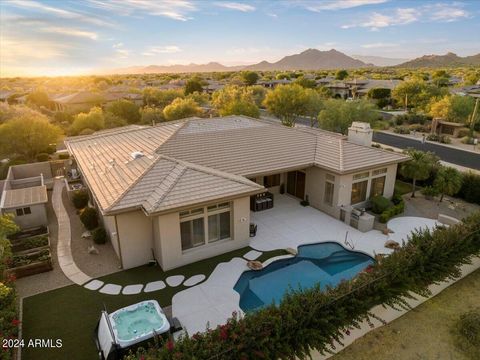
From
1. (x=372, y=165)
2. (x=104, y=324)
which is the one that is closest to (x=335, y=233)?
(x=372, y=165)

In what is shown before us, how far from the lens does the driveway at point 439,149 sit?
109ft

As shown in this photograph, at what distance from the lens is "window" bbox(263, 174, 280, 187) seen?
2303 cm

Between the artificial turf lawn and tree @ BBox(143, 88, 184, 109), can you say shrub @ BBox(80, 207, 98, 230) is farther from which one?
tree @ BBox(143, 88, 184, 109)

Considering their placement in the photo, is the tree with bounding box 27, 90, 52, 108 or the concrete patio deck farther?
the tree with bounding box 27, 90, 52, 108

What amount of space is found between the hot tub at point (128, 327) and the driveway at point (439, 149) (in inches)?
1295

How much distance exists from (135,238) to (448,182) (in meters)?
20.4

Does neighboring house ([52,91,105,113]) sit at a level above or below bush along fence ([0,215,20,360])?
above

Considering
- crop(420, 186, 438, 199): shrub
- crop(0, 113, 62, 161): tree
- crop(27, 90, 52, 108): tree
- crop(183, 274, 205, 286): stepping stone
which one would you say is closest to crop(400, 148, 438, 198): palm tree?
crop(420, 186, 438, 199): shrub

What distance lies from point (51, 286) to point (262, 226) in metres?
10.8

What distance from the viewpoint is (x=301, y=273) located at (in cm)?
1491

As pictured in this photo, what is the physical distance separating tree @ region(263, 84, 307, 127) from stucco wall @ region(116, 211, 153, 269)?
32.6 meters

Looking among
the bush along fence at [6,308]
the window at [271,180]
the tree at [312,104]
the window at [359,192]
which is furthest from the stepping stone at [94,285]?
the tree at [312,104]

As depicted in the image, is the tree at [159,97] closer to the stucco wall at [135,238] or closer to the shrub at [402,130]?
the shrub at [402,130]

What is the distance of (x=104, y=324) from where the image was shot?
1042 centimetres
